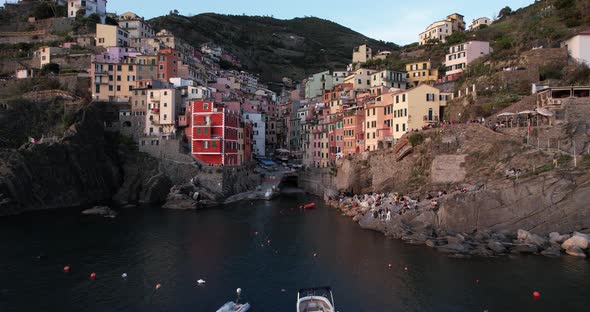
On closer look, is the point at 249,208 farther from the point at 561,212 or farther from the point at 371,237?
the point at 561,212

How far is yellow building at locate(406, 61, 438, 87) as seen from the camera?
77281 mm

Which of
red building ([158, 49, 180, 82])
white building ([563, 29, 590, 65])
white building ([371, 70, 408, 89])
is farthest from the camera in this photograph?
white building ([371, 70, 408, 89])

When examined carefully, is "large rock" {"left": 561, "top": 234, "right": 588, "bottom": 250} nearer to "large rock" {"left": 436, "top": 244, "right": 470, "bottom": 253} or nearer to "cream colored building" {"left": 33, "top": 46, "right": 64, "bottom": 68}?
"large rock" {"left": 436, "top": 244, "right": 470, "bottom": 253}

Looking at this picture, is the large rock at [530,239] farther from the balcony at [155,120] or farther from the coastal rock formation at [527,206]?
the balcony at [155,120]

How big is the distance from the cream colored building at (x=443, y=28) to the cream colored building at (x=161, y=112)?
201ft

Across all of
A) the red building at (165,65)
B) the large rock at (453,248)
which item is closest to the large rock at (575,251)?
the large rock at (453,248)

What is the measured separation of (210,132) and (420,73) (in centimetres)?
3904

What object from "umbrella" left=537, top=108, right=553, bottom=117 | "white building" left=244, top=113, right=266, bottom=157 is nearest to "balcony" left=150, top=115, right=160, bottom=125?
"white building" left=244, top=113, right=266, bottom=157

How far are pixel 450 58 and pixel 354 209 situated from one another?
36111mm

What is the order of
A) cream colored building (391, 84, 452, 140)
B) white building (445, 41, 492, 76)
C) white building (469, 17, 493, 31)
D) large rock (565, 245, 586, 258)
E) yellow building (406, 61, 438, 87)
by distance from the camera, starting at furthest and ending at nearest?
white building (469, 17, 493, 31) → yellow building (406, 61, 438, 87) → white building (445, 41, 492, 76) → cream colored building (391, 84, 452, 140) → large rock (565, 245, 586, 258)

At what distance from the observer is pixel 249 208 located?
5747 centimetres

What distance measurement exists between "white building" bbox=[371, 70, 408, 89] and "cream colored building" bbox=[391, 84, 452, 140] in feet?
64.7

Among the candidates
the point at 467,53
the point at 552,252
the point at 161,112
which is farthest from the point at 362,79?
the point at 552,252

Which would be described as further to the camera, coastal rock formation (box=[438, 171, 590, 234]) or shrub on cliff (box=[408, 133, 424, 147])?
shrub on cliff (box=[408, 133, 424, 147])
